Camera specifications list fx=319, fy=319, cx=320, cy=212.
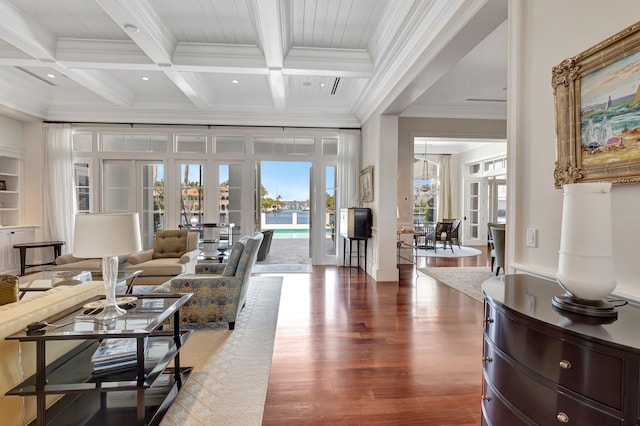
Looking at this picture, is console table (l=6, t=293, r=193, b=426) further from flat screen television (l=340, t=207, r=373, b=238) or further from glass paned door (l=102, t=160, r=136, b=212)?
glass paned door (l=102, t=160, r=136, b=212)

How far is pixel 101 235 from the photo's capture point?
203 centimetres

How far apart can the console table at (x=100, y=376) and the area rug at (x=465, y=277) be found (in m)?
4.01

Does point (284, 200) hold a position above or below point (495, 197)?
below

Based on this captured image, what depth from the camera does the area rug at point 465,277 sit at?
16.3 feet

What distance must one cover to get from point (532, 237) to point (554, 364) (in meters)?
1.03

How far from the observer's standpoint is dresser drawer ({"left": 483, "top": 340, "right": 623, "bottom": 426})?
95cm

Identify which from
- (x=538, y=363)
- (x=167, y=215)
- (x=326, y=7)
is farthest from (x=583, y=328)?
(x=167, y=215)

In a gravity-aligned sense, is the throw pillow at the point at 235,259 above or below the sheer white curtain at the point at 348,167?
below

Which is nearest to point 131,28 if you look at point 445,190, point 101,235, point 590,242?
point 101,235

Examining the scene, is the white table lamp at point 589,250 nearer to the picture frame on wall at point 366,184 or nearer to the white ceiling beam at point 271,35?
the white ceiling beam at point 271,35

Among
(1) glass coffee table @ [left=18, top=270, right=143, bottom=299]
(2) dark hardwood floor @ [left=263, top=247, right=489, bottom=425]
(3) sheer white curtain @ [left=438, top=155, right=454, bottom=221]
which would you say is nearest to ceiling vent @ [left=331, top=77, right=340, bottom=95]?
(2) dark hardwood floor @ [left=263, top=247, right=489, bottom=425]

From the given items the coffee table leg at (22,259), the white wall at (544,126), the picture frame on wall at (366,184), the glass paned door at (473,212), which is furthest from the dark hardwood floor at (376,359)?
the glass paned door at (473,212)

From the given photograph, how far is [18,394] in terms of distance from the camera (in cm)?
156

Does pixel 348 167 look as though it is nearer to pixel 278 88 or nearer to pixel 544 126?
pixel 278 88
